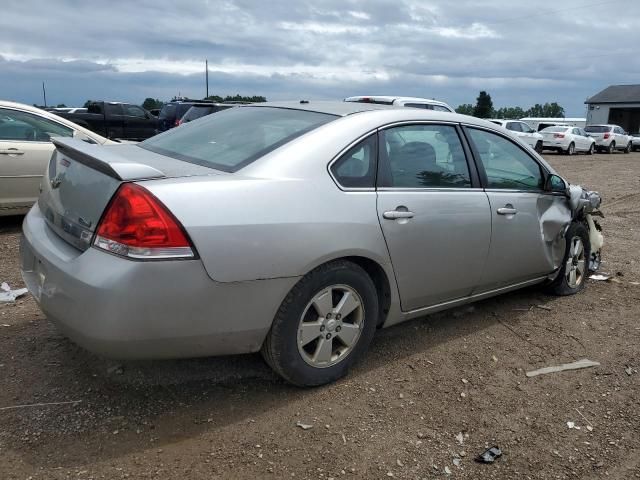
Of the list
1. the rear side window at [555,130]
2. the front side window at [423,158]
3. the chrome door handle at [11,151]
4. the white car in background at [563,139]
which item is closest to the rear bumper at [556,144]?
the white car in background at [563,139]

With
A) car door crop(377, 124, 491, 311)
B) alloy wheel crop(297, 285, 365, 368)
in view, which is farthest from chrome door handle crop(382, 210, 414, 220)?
alloy wheel crop(297, 285, 365, 368)

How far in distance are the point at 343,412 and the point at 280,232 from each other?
3.31ft

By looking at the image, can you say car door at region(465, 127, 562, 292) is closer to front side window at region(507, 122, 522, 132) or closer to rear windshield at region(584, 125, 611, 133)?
front side window at region(507, 122, 522, 132)

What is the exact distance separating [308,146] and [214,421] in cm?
149

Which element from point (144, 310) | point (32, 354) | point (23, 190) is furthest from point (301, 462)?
point (23, 190)

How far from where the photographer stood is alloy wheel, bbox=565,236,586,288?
15.8 ft

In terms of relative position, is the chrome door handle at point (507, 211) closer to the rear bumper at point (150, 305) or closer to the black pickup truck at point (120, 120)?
the rear bumper at point (150, 305)

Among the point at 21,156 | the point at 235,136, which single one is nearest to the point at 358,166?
the point at 235,136

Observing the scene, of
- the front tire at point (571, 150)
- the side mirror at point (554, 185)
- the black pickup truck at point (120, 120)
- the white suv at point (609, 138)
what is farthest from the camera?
the white suv at point (609, 138)

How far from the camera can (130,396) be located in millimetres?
2984

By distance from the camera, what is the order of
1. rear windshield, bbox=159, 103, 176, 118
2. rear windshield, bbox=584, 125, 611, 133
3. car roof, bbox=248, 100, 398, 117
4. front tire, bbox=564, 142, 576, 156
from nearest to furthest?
car roof, bbox=248, 100, 398, 117 → rear windshield, bbox=159, 103, 176, 118 → front tire, bbox=564, 142, 576, 156 → rear windshield, bbox=584, 125, 611, 133

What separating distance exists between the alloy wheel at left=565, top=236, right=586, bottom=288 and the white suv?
29040 millimetres

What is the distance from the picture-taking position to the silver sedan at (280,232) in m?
2.50

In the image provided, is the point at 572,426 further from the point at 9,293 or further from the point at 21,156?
the point at 21,156
